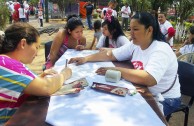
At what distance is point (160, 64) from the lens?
2230mm

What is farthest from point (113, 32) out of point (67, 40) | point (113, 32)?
point (67, 40)

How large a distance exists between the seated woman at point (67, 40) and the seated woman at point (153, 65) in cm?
130

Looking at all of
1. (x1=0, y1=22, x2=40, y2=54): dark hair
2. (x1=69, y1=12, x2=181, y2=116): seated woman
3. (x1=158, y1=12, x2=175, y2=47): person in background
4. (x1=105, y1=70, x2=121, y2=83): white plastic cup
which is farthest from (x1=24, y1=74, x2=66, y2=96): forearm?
(x1=158, y1=12, x2=175, y2=47): person in background

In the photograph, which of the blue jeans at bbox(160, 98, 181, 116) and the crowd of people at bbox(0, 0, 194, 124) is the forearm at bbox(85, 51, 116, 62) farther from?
the blue jeans at bbox(160, 98, 181, 116)

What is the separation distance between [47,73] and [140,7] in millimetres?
12158

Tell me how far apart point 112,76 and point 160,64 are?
404 mm

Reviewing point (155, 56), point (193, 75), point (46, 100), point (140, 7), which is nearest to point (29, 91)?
point (46, 100)

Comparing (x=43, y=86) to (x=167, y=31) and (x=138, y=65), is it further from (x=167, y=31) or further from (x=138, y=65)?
(x=167, y=31)

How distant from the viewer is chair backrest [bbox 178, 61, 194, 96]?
8.79 feet

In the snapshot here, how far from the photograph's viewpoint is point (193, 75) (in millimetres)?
2652

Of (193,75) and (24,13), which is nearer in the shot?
(193,75)

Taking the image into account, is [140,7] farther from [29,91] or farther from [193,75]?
[29,91]

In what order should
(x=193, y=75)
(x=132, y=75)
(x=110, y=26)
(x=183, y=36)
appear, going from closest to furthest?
1. (x=132, y=75)
2. (x=193, y=75)
3. (x=110, y=26)
4. (x=183, y=36)

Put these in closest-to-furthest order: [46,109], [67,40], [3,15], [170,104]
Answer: [46,109], [170,104], [67,40], [3,15]
